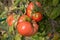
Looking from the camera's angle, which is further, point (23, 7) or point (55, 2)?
point (55, 2)

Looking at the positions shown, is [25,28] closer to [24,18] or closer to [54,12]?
[24,18]

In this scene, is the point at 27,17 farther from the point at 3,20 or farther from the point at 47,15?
the point at 3,20

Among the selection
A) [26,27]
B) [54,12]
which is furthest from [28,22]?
[54,12]

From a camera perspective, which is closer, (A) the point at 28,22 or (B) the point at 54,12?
(A) the point at 28,22

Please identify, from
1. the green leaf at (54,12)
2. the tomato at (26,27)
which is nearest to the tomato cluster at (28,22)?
the tomato at (26,27)

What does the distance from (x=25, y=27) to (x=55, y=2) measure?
27 cm

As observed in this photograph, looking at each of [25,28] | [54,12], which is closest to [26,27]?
[25,28]

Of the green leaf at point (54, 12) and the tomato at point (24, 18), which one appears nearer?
the tomato at point (24, 18)

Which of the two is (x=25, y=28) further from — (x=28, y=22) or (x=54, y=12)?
(x=54, y=12)

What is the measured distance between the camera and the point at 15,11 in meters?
0.85

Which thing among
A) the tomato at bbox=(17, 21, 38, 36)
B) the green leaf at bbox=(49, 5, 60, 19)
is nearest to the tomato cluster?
the tomato at bbox=(17, 21, 38, 36)

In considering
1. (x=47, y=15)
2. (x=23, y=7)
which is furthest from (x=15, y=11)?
(x=47, y=15)

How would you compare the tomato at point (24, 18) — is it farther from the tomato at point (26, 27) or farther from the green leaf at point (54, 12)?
the green leaf at point (54, 12)

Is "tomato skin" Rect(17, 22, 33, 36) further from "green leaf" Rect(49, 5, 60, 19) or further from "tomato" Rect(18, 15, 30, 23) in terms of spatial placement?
"green leaf" Rect(49, 5, 60, 19)
